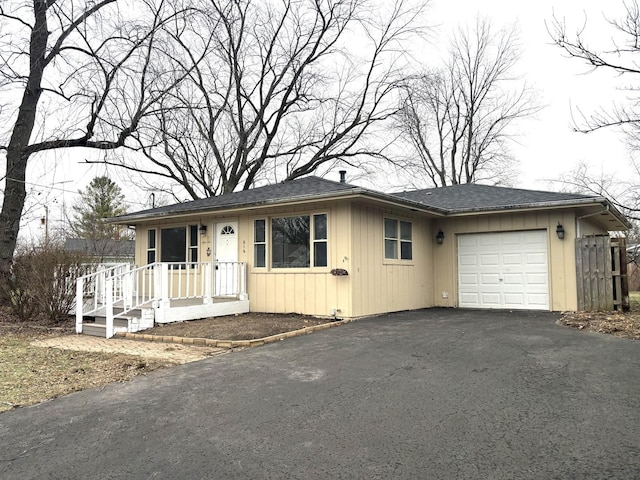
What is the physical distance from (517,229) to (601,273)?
194cm

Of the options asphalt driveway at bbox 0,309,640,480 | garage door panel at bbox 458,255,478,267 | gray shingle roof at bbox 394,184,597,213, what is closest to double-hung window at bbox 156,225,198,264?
asphalt driveway at bbox 0,309,640,480

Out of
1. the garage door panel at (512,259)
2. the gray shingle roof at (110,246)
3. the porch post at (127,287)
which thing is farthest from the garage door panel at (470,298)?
the gray shingle roof at (110,246)

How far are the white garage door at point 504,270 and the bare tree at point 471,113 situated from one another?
45.4 feet

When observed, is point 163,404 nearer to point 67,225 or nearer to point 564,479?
point 564,479

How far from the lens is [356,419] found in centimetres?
354

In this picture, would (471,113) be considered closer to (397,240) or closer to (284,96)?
(284,96)

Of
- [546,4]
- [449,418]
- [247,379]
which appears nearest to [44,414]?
[247,379]

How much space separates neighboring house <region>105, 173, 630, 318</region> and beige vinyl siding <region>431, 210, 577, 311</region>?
2 cm

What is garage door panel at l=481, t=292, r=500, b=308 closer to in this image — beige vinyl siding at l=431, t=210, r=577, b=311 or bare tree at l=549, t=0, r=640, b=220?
beige vinyl siding at l=431, t=210, r=577, b=311

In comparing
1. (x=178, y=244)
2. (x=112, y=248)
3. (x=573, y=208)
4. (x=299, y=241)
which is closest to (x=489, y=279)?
(x=573, y=208)

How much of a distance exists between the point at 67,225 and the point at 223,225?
1022 inches

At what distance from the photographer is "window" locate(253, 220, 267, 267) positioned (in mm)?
10047

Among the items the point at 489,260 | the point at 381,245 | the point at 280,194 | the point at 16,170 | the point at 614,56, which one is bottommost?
the point at 489,260

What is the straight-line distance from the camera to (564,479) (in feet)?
8.17
